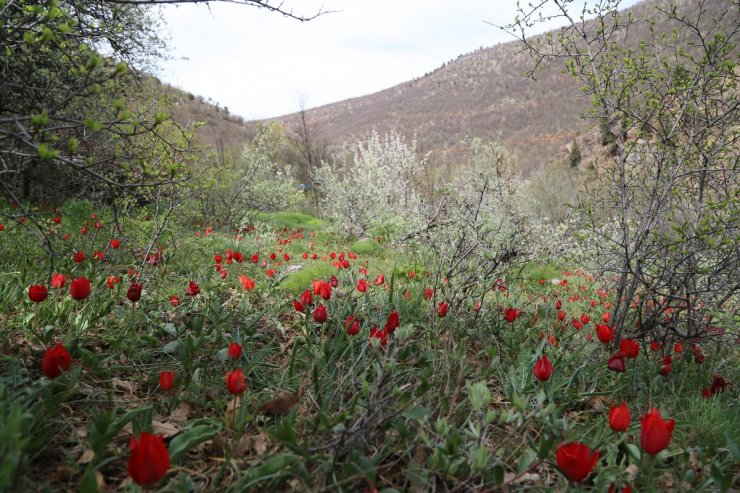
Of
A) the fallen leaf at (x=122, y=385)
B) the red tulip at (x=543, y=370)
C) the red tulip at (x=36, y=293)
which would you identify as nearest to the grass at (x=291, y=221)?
the red tulip at (x=36, y=293)

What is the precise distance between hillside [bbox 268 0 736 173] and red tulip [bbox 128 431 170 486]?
39230 millimetres

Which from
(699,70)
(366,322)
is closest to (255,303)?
(366,322)

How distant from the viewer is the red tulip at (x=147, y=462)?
3.11ft

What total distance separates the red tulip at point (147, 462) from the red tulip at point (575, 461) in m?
1.05

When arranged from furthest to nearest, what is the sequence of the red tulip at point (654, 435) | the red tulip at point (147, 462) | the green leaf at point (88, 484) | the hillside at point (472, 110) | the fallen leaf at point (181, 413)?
the hillside at point (472, 110)
the fallen leaf at point (181, 413)
the red tulip at point (654, 435)
the green leaf at point (88, 484)
the red tulip at point (147, 462)

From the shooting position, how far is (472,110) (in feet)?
184

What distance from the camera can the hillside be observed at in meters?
44.5

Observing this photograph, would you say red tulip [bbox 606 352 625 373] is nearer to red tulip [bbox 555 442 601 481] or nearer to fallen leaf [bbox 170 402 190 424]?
red tulip [bbox 555 442 601 481]

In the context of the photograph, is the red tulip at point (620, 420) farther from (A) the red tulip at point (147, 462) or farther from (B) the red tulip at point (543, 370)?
(A) the red tulip at point (147, 462)

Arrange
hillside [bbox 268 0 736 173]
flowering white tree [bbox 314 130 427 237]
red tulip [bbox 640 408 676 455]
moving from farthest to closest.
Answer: hillside [bbox 268 0 736 173] → flowering white tree [bbox 314 130 427 237] → red tulip [bbox 640 408 676 455]

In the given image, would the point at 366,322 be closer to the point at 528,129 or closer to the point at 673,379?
the point at 673,379

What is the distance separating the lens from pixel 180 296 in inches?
121

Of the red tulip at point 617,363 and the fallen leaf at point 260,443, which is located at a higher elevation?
the fallen leaf at point 260,443

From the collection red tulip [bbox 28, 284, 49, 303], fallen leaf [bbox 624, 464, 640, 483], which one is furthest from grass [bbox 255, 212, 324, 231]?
fallen leaf [bbox 624, 464, 640, 483]
